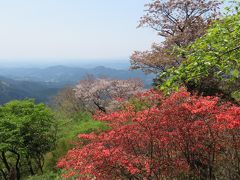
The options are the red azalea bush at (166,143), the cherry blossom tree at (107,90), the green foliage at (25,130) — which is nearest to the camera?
the red azalea bush at (166,143)

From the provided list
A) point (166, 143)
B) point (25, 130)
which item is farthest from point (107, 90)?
point (166, 143)

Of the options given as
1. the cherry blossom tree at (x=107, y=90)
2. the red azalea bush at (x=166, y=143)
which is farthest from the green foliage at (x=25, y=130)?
the red azalea bush at (x=166, y=143)

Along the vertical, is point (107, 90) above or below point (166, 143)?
below

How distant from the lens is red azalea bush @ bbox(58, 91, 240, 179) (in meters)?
8.55

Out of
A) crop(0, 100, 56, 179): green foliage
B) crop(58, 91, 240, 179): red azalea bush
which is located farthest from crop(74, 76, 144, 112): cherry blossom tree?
crop(58, 91, 240, 179): red azalea bush

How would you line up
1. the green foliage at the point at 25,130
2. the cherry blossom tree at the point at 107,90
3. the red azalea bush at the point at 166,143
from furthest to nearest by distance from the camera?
the cherry blossom tree at the point at 107,90, the green foliage at the point at 25,130, the red azalea bush at the point at 166,143

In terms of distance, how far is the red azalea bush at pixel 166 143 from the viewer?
8.55m

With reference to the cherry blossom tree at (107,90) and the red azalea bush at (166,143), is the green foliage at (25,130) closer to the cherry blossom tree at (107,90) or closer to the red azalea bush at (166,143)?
the cherry blossom tree at (107,90)

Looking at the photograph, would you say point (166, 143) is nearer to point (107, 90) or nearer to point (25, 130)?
Result: point (25, 130)

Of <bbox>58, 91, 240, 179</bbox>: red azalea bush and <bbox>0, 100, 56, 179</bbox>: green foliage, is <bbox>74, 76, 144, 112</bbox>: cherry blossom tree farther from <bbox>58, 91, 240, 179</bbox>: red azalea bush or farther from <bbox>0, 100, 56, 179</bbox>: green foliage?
<bbox>58, 91, 240, 179</bbox>: red azalea bush

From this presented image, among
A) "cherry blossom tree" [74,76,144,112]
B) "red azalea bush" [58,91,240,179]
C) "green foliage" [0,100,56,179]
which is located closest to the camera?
"red azalea bush" [58,91,240,179]

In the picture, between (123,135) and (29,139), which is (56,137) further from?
(123,135)

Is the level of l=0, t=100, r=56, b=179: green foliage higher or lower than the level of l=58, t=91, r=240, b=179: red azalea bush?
lower

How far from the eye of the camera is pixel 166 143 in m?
9.27
